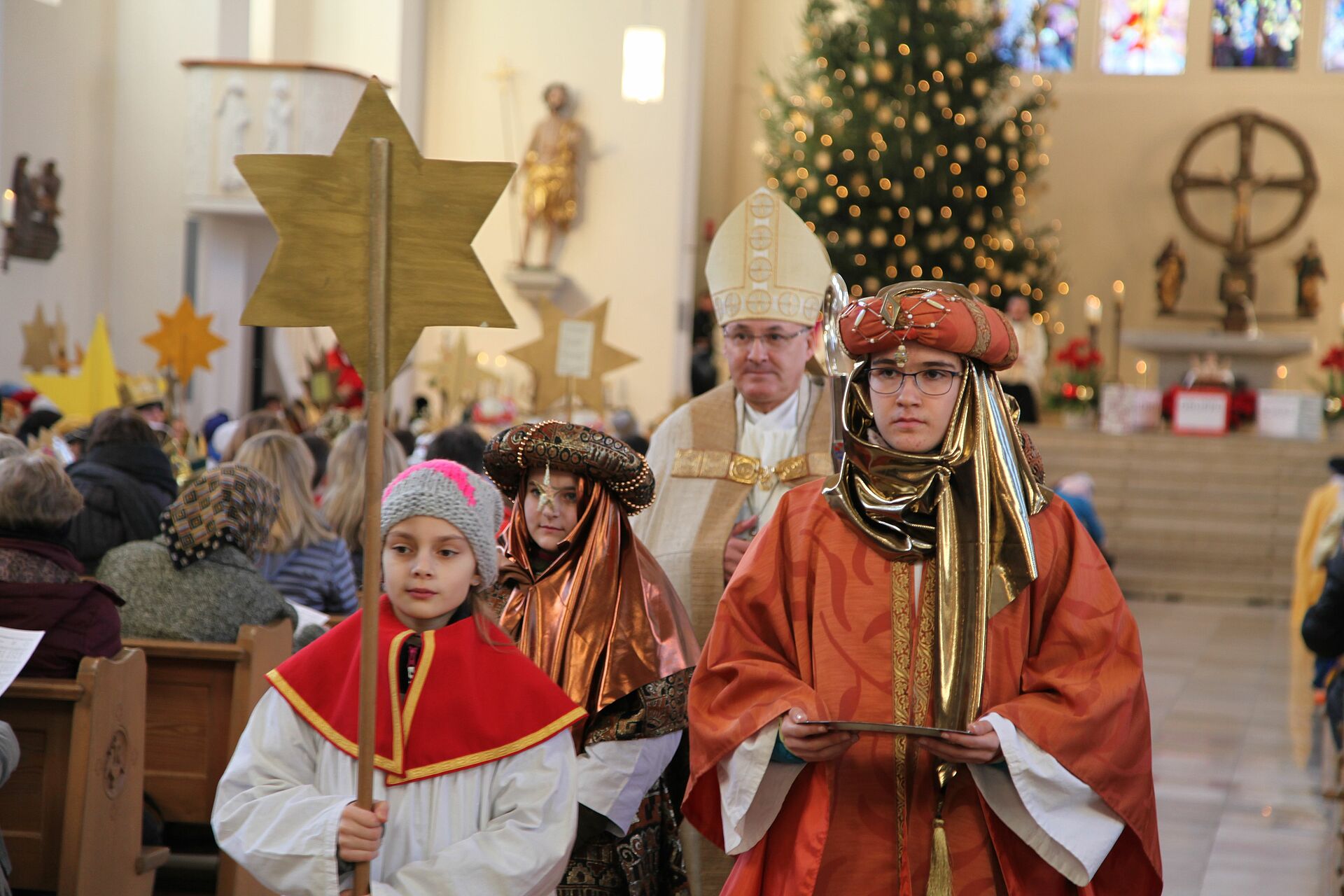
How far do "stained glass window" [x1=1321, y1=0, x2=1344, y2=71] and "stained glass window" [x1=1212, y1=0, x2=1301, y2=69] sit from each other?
0.32 metres

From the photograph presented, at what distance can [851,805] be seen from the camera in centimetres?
243

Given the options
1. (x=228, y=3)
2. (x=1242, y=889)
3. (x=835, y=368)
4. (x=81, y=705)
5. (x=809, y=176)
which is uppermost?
(x=228, y=3)

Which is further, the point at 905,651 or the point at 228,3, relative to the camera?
the point at 228,3

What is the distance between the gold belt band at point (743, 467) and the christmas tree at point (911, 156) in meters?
12.9

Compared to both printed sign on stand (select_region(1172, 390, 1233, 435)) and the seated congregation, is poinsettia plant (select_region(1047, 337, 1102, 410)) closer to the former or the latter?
printed sign on stand (select_region(1172, 390, 1233, 435))

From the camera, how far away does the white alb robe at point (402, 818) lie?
222 cm

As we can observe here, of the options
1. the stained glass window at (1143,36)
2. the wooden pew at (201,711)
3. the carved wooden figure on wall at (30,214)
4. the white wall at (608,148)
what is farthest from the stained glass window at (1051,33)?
the wooden pew at (201,711)

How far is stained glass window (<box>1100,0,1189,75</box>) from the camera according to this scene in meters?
19.2

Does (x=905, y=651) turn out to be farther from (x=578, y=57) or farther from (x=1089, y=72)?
(x=1089, y=72)

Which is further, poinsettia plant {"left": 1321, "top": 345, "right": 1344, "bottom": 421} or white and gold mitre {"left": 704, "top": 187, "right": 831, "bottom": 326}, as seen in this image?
poinsettia plant {"left": 1321, "top": 345, "right": 1344, "bottom": 421}

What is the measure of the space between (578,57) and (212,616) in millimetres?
14347

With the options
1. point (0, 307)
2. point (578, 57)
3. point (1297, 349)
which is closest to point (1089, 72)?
point (1297, 349)

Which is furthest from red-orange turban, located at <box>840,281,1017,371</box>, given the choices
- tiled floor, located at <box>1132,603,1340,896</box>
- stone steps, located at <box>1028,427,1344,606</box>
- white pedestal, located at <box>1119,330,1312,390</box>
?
white pedestal, located at <box>1119,330,1312,390</box>

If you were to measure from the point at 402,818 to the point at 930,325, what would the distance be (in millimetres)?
1142
